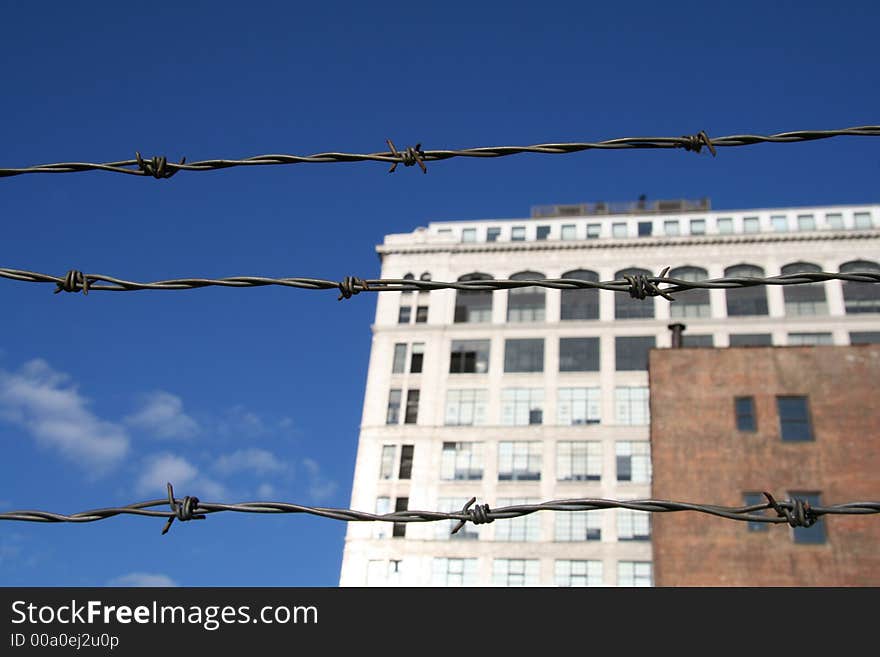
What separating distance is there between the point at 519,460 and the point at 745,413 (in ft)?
130

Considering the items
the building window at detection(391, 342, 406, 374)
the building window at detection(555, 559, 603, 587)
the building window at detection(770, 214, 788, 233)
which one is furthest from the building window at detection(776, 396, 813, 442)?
the building window at detection(770, 214, 788, 233)

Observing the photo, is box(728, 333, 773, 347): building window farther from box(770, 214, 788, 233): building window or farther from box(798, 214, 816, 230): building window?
box(798, 214, 816, 230): building window

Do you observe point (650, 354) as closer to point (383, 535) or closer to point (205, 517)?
point (205, 517)

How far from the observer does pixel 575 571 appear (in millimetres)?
67500

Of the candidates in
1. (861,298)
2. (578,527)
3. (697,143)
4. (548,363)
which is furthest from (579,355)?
(697,143)

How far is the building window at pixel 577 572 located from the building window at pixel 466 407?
13232mm

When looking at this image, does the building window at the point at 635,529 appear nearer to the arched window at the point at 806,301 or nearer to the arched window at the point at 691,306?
the arched window at the point at 691,306

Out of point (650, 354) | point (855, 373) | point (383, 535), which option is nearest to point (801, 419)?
point (855, 373)

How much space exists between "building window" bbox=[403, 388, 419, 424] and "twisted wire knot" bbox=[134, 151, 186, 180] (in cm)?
7126

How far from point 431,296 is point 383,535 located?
21880mm

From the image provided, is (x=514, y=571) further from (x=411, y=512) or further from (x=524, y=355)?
(x=411, y=512)

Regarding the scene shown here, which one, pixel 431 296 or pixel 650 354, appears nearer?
pixel 650 354
